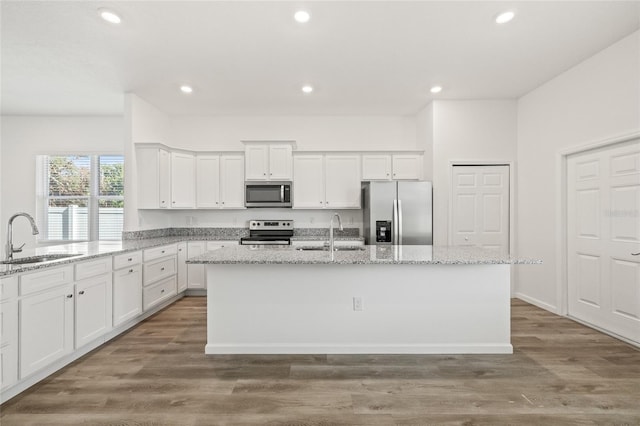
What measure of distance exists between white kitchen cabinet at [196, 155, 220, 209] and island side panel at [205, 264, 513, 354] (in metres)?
2.71

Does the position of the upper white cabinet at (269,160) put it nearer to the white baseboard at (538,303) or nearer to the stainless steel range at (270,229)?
the stainless steel range at (270,229)

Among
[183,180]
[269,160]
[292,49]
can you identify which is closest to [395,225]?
[269,160]

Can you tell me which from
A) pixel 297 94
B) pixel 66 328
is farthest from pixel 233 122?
pixel 66 328

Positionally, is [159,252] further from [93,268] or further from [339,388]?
[339,388]

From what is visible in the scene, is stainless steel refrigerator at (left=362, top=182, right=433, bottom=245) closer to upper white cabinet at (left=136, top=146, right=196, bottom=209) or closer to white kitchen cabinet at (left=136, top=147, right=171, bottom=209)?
upper white cabinet at (left=136, top=146, right=196, bottom=209)

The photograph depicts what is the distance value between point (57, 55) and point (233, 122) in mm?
2575

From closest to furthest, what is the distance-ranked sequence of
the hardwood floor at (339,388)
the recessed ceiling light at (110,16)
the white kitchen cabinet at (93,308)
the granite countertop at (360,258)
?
the hardwood floor at (339,388)
the granite countertop at (360,258)
the recessed ceiling light at (110,16)
the white kitchen cabinet at (93,308)

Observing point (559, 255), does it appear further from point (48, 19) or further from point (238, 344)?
point (48, 19)

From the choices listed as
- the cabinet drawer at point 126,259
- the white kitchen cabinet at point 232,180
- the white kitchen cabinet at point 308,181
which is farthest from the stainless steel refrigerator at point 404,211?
the cabinet drawer at point 126,259

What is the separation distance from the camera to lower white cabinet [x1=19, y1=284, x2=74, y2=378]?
2275mm

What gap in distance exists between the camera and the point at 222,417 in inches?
79.5

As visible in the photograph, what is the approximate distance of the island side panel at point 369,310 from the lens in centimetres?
288

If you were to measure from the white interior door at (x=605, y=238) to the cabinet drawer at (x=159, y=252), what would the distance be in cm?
526

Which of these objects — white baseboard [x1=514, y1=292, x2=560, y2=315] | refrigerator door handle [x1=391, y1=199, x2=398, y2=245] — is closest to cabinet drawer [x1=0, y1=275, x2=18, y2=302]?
refrigerator door handle [x1=391, y1=199, x2=398, y2=245]
